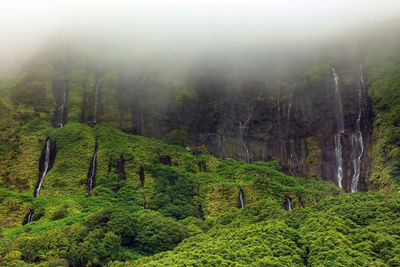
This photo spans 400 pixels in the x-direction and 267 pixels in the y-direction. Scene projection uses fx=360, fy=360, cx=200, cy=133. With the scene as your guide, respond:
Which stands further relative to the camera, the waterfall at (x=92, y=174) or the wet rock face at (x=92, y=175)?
the waterfall at (x=92, y=174)

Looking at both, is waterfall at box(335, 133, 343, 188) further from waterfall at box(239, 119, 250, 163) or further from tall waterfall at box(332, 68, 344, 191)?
waterfall at box(239, 119, 250, 163)

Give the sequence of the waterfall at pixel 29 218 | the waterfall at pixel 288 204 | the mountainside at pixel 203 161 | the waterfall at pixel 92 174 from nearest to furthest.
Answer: the mountainside at pixel 203 161 → the waterfall at pixel 29 218 → the waterfall at pixel 288 204 → the waterfall at pixel 92 174

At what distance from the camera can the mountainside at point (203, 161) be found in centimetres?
3950

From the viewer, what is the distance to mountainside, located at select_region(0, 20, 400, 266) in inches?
1555

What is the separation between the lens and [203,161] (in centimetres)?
A: 7981

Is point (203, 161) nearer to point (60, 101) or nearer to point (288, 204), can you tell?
point (288, 204)

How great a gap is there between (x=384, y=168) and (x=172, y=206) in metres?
39.5

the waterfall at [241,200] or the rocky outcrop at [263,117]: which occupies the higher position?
the rocky outcrop at [263,117]

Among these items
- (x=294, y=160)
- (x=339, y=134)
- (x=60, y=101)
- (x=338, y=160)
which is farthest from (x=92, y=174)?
(x=339, y=134)

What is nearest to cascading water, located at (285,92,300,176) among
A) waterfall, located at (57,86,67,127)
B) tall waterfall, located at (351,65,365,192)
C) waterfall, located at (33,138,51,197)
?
tall waterfall, located at (351,65,365,192)

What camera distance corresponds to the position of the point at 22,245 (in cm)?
4069

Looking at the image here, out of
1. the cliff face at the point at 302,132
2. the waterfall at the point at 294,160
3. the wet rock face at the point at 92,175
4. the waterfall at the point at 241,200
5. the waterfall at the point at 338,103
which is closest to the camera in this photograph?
the waterfall at the point at 241,200

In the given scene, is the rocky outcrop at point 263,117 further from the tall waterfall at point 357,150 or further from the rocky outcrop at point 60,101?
the rocky outcrop at point 60,101

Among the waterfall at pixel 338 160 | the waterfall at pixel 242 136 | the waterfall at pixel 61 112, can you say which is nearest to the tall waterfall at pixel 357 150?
the waterfall at pixel 338 160
